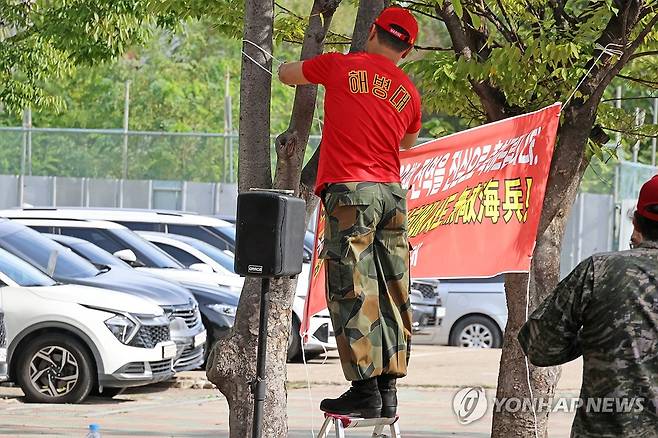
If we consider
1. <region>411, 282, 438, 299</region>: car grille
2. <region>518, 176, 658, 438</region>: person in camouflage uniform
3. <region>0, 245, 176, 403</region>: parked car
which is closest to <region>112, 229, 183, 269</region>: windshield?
<region>0, 245, 176, 403</region>: parked car

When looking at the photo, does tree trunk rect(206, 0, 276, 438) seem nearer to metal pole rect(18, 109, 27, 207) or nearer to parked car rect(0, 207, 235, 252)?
parked car rect(0, 207, 235, 252)

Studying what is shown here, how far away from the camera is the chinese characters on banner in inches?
314

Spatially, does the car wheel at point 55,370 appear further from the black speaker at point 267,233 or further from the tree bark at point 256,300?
the black speaker at point 267,233

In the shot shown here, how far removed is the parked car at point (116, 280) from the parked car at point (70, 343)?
606mm

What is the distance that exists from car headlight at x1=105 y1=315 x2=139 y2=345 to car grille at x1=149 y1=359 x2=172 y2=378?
0.39m

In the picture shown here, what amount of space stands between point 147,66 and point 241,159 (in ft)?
123

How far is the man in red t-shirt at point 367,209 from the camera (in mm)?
6301

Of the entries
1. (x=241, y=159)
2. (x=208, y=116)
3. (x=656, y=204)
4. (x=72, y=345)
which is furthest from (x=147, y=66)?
(x=656, y=204)

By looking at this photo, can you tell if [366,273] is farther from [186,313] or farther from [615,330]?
[186,313]

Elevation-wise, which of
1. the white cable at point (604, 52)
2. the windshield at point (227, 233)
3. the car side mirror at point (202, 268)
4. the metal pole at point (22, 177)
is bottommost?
the car side mirror at point (202, 268)

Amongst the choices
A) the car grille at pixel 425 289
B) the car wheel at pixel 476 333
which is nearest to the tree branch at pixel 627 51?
the car grille at pixel 425 289

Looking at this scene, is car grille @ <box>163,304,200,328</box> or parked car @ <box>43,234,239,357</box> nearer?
car grille @ <box>163,304,200,328</box>

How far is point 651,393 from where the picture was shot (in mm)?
4520

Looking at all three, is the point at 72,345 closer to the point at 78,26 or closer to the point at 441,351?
the point at 78,26
